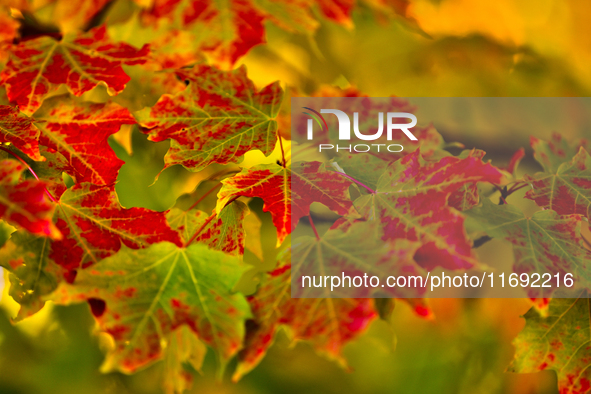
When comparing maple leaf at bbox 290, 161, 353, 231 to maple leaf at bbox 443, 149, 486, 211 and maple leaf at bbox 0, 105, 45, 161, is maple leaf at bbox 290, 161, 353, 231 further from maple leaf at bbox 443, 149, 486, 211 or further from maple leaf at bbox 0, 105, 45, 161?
maple leaf at bbox 0, 105, 45, 161

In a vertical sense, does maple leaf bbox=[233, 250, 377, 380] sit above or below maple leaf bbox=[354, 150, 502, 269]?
below

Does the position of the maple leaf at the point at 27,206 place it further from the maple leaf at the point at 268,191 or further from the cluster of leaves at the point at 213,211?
the maple leaf at the point at 268,191

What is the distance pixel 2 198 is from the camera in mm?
216

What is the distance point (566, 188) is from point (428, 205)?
0.61 feet

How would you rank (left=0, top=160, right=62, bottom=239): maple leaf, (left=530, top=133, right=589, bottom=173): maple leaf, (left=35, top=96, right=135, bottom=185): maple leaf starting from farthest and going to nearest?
(left=530, top=133, right=589, bottom=173): maple leaf < (left=35, top=96, right=135, bottom=185): maple leaf < (left=0, top=160, right=62, bottom=239): maple leaf

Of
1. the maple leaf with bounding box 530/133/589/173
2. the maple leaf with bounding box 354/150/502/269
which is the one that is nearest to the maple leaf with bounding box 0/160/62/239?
the maple leaf with bounding box 354/150/502/269

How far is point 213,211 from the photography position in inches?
12.6

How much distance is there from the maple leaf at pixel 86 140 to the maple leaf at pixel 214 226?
0.22ft

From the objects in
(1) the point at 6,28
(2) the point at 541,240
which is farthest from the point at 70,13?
(2) the point at 541,240

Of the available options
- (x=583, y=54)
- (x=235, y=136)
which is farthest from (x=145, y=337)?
(x=583, y=54)

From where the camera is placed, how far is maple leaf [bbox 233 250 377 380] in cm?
25

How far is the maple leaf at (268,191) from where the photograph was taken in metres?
0.28

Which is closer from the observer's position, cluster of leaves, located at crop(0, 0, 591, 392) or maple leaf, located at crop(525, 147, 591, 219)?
cluster of leaves, located at crop(0, 0, 591, 392)

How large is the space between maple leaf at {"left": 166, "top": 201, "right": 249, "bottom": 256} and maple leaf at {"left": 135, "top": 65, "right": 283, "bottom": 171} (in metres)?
0.05
